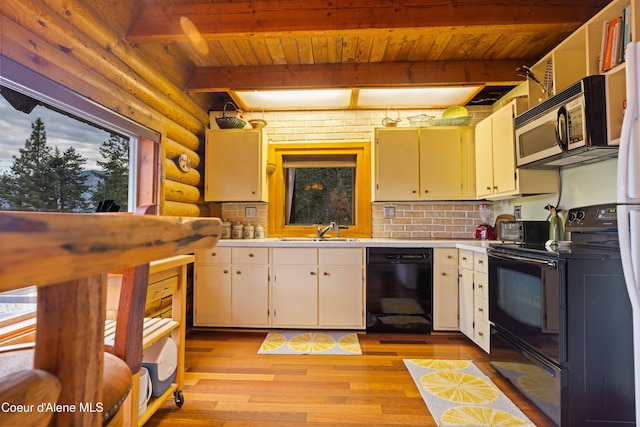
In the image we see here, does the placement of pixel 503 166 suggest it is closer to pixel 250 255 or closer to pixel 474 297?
pixel 474 297

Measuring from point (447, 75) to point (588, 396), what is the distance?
8.47ft

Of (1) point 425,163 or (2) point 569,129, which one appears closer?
(2) point 569,129

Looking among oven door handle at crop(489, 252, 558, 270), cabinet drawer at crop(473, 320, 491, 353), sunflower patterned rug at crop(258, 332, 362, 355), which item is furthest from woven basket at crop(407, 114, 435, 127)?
sunflower patterned rug at crop(258, 332, 362, 355)

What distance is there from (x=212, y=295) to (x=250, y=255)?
21.0 inches

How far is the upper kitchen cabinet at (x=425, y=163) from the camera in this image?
123 inches

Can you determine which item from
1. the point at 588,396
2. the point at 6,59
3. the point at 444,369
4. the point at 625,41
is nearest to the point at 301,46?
the point at 6,59

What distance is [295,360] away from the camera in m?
2.31

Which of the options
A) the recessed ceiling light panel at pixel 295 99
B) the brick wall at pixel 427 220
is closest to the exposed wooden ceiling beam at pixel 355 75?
the recessed ceiling light panel at pixel 295 99

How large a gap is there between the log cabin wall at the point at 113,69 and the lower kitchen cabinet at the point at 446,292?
2485 mm

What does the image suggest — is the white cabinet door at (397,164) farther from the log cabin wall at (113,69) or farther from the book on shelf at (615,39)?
the log cabin wall at (113,69)

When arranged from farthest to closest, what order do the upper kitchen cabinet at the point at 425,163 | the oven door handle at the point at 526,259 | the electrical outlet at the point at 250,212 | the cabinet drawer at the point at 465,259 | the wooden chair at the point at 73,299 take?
1. the electrical outlet at the point at 250,212
2. the upper kitchen cabinet at the point at 425,163
3. the cabinet drawer at the point at 465,259
4. the oven door handle at the point at 526,259
5. the wooden chair at the point at 73,299

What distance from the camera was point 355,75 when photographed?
2834 mm

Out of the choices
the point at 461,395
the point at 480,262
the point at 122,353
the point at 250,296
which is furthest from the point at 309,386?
the point at 480,262

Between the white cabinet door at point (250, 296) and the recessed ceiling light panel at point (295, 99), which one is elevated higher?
the recessed ceiling light panel at point (295, 99)
